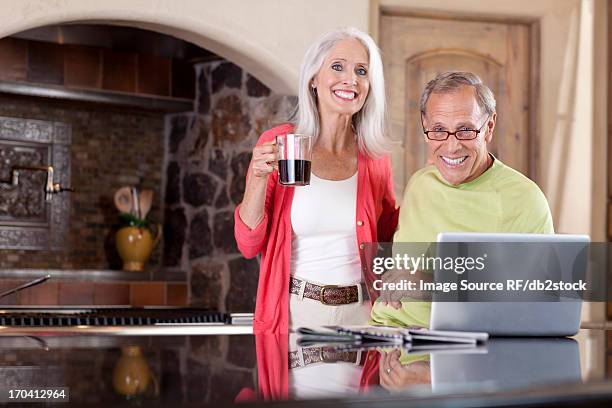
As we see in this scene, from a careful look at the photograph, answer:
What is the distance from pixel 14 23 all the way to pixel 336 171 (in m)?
1.84

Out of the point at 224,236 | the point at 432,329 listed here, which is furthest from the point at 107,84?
the point at 432,329

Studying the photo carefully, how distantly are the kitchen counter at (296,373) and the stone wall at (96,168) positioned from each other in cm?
429

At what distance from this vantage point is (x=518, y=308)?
6.34ft

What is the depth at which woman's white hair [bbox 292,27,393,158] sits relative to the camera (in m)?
2.98

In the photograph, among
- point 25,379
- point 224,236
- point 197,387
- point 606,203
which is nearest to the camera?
point 197,387

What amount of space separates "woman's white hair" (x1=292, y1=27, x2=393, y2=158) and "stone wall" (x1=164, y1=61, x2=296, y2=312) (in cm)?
226

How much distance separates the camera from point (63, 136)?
612 centimetres

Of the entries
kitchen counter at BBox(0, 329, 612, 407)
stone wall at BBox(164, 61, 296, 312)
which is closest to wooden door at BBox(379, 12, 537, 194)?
stone wall at BBox(164, 61, 296, 312)

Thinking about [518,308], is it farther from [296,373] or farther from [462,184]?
[296,373]

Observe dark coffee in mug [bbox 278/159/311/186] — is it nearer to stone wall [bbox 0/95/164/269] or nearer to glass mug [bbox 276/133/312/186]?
glass mug [bbox 276/133/312/186]

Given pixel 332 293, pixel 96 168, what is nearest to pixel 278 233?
pixel 332 293

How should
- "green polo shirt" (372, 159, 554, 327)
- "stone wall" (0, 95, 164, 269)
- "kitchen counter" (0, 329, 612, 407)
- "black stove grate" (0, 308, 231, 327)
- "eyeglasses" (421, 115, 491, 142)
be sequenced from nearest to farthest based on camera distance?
1. "kitchen counter" (0, 329, 612, 407)
2. "green polo shirt" (372, 159, 554, 327)
3. "eyeglasses" (421, 115, 491, 142)
4. "black stove grate" (0, 308, 231, 327)
5. "stone wall" (0, 95, 164, 269)

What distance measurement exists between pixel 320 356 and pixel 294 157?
106 cm

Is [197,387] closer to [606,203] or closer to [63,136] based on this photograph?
[606,203]
